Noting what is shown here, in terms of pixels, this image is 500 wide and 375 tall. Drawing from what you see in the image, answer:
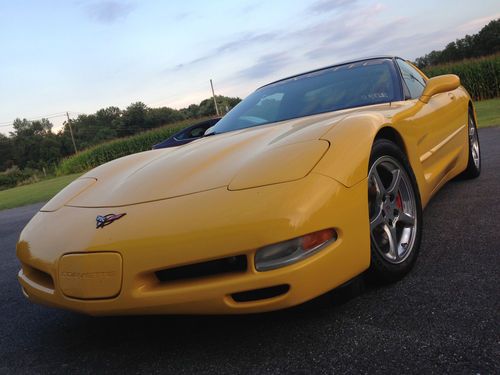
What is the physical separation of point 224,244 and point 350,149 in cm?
70

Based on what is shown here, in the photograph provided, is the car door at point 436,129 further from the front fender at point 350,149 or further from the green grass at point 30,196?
the green grass at point 30,196

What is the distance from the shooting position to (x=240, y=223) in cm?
154

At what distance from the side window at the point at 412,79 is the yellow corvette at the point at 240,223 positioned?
64 centimetres

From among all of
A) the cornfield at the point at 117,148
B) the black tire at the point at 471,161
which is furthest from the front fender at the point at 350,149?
the cornfield at the point at 117,148

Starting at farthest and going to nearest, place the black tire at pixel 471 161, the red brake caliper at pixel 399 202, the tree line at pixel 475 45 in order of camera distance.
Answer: the tree line at pixel 475 45 < the black tire at pixel 471 161 < the red brake caliper at pixel 399 202

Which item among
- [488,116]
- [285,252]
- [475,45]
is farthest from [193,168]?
[475,45]

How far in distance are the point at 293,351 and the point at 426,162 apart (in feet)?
5.31

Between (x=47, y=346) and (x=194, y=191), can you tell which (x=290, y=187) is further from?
(x=47, y=346)

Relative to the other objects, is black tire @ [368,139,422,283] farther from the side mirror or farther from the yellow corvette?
the side mirror

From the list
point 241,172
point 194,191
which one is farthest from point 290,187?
point 194,191

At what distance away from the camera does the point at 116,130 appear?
5388 centimetres

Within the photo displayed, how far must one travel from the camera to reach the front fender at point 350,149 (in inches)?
68.1

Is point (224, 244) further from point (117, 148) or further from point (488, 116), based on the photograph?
point (117, 148)

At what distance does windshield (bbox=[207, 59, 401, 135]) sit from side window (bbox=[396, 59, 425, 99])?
17 centimetres
